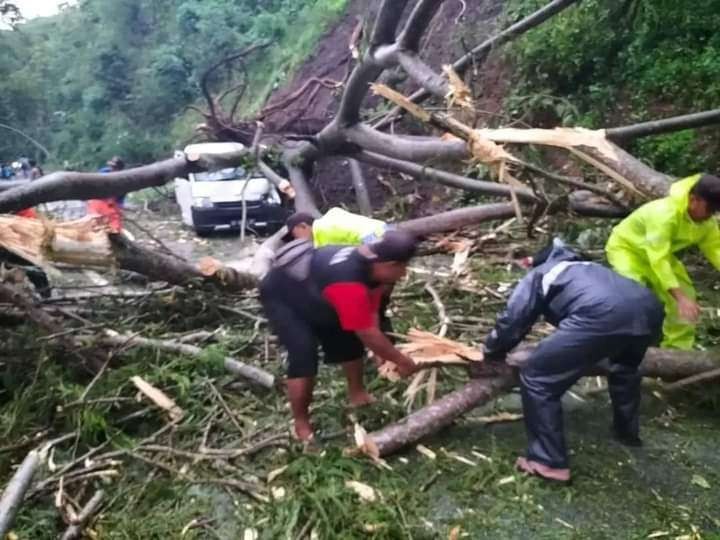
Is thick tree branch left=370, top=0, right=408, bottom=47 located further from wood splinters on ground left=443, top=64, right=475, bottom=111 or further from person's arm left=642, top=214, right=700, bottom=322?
person's arm left=642, top=214, right=700, bottom=322

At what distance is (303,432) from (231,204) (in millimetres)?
8596

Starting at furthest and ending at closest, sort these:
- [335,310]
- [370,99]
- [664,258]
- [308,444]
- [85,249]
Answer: [370,99]
[85,249]
[664,258]
[308,444]
[335,310]

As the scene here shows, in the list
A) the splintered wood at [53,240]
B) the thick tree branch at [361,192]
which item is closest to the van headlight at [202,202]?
the thick tree branch at [361,192]

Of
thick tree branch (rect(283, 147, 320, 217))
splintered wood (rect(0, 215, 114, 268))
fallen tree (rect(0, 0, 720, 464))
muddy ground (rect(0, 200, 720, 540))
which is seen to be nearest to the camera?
muddy ground (rect(0, 200, 720, 540))

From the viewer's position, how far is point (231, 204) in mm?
12164

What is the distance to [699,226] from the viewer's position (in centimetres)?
411

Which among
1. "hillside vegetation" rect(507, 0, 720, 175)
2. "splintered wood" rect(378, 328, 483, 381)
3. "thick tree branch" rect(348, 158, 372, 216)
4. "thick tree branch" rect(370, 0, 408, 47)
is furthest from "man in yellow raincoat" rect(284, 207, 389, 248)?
"thick tree branch" rect(348, 158, 372, 216)

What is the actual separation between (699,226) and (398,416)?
1.98 metres

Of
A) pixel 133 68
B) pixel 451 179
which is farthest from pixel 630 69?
pixel 133 68

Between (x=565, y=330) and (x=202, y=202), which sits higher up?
(x=565, y=330)

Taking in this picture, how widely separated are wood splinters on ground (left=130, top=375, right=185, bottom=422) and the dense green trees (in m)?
15.9

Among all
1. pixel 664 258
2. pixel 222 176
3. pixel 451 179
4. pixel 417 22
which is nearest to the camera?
pixel 664 258

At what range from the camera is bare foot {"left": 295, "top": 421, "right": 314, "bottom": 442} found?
156 inches

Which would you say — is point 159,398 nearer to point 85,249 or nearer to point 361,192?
point 85,249
